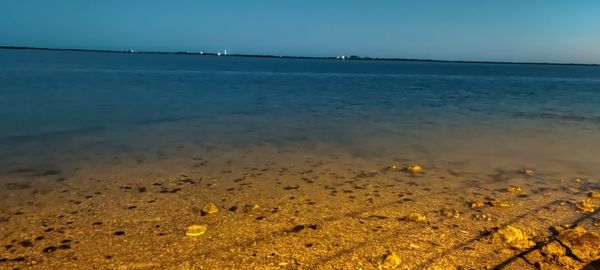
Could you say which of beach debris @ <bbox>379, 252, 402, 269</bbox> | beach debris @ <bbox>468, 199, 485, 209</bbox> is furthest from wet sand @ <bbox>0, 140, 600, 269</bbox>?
beach debris @ <bbox>468, 199, 485, 209</bbox>

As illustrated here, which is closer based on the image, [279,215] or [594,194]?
[279,215]

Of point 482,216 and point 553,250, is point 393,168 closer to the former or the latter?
point 482,216

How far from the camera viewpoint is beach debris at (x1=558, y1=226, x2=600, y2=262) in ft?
16.9

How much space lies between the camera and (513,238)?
5.67 meters

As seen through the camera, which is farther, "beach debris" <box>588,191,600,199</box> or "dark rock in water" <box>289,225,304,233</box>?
"beach debris" <box>588,191,600,199</box>

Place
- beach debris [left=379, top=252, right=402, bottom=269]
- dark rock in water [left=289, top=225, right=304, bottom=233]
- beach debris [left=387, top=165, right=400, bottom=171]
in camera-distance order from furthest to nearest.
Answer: beach debris [left=387, top=165, right=400, bottom=171] → dark rock in water [left=289, top=225, right=304, bottom=233] → beach debris [left=379, top=252, right=402, bottom=269]

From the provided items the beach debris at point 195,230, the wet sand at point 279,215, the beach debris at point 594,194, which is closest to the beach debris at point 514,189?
the wet sand at point 279,215

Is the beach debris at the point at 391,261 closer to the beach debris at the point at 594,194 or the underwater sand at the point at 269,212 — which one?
the underwater sand at the point at 269,212

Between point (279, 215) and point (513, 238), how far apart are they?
10.5 feet

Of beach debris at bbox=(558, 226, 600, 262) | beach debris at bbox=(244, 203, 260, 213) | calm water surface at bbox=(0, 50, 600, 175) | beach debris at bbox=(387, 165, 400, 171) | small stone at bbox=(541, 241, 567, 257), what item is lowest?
calm water surface at bbox=(0, 50, 600, 175)

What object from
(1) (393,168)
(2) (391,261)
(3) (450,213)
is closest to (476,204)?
(3) (450,213)

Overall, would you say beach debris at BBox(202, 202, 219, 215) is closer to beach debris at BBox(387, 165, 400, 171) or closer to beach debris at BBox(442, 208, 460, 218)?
beach debris at BBox(442, 208, 460, 218)

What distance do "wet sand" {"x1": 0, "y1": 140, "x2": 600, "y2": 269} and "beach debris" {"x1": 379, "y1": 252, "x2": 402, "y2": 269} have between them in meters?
0.02

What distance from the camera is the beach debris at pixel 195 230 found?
5770 mm
